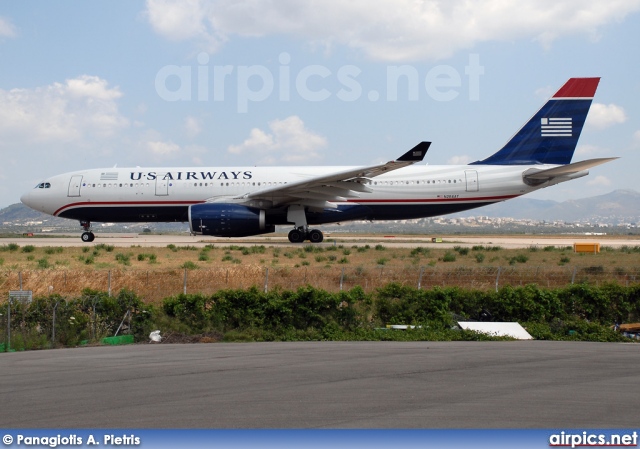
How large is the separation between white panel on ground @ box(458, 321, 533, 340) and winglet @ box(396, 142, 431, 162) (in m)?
12.6

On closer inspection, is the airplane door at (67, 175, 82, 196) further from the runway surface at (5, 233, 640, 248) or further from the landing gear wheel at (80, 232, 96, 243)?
the landing gear wheel at (80, 232, 96, 243)

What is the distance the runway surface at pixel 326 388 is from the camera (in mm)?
5363

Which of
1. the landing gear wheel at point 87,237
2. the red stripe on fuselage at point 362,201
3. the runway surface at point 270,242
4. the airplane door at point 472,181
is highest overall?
the airplane door at point 472,181

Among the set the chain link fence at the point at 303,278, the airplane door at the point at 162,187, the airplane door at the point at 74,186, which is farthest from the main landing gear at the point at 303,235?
the chain link fence at the point at 303,278

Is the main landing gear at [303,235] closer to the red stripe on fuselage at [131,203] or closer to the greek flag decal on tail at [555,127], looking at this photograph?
the red stripe on fuselage at [131,203]

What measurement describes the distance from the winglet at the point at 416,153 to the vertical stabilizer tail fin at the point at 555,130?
6889mm

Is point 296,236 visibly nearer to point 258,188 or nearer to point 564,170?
point 258,188

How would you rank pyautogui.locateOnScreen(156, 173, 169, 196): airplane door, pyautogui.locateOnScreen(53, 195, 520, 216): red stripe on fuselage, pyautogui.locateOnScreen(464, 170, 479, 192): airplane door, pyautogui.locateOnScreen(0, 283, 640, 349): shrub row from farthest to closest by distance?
pyautogui.locateOnScreen(156, 173, 169, 196): airplane door < pyautogui.locateOnScreen(464, 170, 479, 192): airplane door < pyautogui.locateOnScreen(53, 195, 520, 216): red stripe on fuselage < pyautogui.locateOnScreen(0, 283, 640, 349): shrub row

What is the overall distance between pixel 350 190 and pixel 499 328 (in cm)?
1607

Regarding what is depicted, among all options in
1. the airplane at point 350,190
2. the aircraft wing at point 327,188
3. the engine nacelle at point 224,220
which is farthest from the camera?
the airplane at point 350,190

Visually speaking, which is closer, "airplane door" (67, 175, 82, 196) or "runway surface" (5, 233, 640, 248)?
"airplane door" (67, 175, 82, 196)

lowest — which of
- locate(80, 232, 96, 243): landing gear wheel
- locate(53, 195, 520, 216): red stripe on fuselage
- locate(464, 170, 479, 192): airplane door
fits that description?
locate(80, 232, 96, 243): landing gear wheel

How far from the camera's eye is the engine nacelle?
86.0 feet

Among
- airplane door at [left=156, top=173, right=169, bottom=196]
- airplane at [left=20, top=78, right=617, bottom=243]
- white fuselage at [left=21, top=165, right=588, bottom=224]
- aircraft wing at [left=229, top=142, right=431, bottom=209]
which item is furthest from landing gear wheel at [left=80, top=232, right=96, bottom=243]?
aircraft wing at [left=229, top=142, right=431, bottom=209]
